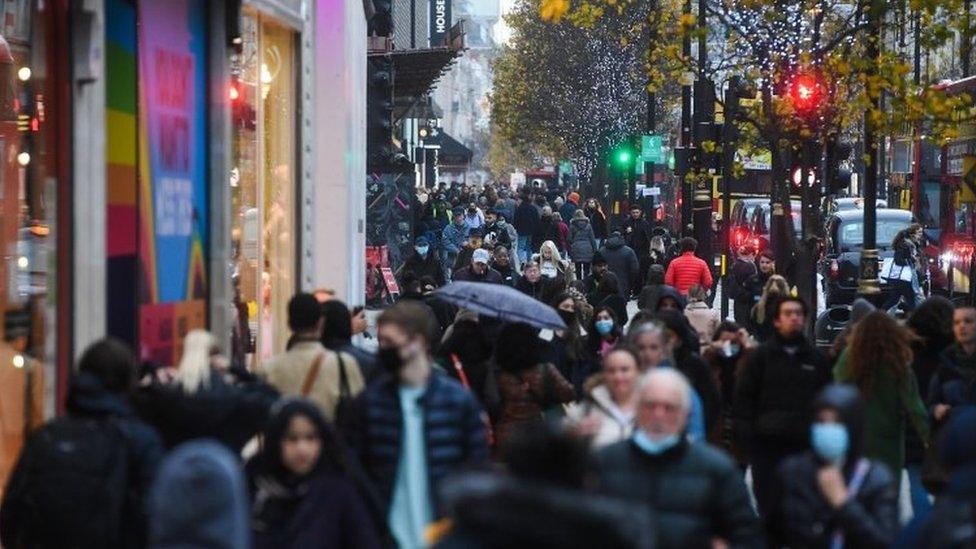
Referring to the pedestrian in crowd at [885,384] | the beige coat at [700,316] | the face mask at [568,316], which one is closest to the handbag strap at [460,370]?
the pedestrian in crowd at [885,384]

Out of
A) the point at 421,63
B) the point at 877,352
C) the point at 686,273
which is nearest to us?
the point at 877,352

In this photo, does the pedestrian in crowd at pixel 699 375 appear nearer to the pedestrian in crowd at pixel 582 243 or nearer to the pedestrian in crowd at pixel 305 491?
the pedestrian in crowd at pixel 305 491

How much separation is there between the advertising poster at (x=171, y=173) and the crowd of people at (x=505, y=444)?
5.12 feet

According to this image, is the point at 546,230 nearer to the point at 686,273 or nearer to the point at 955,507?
the point at 686,273

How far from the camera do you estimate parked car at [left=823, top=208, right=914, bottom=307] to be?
107 feet

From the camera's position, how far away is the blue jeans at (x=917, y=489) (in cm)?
1165

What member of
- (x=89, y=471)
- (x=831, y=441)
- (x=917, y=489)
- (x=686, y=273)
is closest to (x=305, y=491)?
(x=89, y=471)

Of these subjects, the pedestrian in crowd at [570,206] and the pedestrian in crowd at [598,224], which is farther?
the pedestrian in crowd at [598,224]

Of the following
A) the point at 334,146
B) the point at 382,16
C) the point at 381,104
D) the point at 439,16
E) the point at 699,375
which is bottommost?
the point at 699,375

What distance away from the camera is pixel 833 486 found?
7.66m

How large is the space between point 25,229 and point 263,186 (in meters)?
3.19

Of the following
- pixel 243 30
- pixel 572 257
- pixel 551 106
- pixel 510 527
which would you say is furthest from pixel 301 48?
pixel 551 106

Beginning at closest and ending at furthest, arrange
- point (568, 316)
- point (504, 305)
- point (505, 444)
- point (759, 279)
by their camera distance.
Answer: point (505, 444), point (504, 305), point (568, 316), point (759, 279)

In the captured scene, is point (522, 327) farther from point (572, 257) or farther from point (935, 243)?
point (572, 257)
